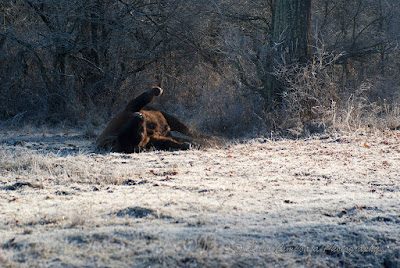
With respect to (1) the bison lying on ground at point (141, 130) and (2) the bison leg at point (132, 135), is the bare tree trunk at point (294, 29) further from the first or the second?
(2) the bison leg at point (132, 135)

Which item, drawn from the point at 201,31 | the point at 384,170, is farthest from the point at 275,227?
the point at 201,31

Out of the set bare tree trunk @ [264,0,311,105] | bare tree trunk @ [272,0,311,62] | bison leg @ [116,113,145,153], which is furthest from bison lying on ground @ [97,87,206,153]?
bare tree trunk @ [272,0,311,62]

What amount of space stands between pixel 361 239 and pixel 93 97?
9.96 m

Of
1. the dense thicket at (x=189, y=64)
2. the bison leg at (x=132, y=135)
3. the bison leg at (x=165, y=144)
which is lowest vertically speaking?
the bison leg at (x=165, y=144)

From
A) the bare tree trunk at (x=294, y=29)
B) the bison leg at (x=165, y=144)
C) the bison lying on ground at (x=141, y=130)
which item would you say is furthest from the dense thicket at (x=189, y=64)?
the bison leg at (x=165, y=144)

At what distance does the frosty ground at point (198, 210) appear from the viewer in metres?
2.97

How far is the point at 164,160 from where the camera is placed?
655 cm

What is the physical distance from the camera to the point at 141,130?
706 centimetres

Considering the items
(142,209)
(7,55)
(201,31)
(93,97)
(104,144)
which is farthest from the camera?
(201,31)

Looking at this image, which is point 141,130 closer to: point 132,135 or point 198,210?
point 132,135

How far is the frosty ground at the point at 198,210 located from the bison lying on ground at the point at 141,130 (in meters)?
0.34

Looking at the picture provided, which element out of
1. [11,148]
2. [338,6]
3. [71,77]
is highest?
[338,6]

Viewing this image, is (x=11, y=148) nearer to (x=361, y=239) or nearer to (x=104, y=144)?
(x=104, y=144)

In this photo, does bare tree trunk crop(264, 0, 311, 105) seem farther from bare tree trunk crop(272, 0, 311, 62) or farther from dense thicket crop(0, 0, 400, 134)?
dense thicket crop(0, 0, 400, 134)
